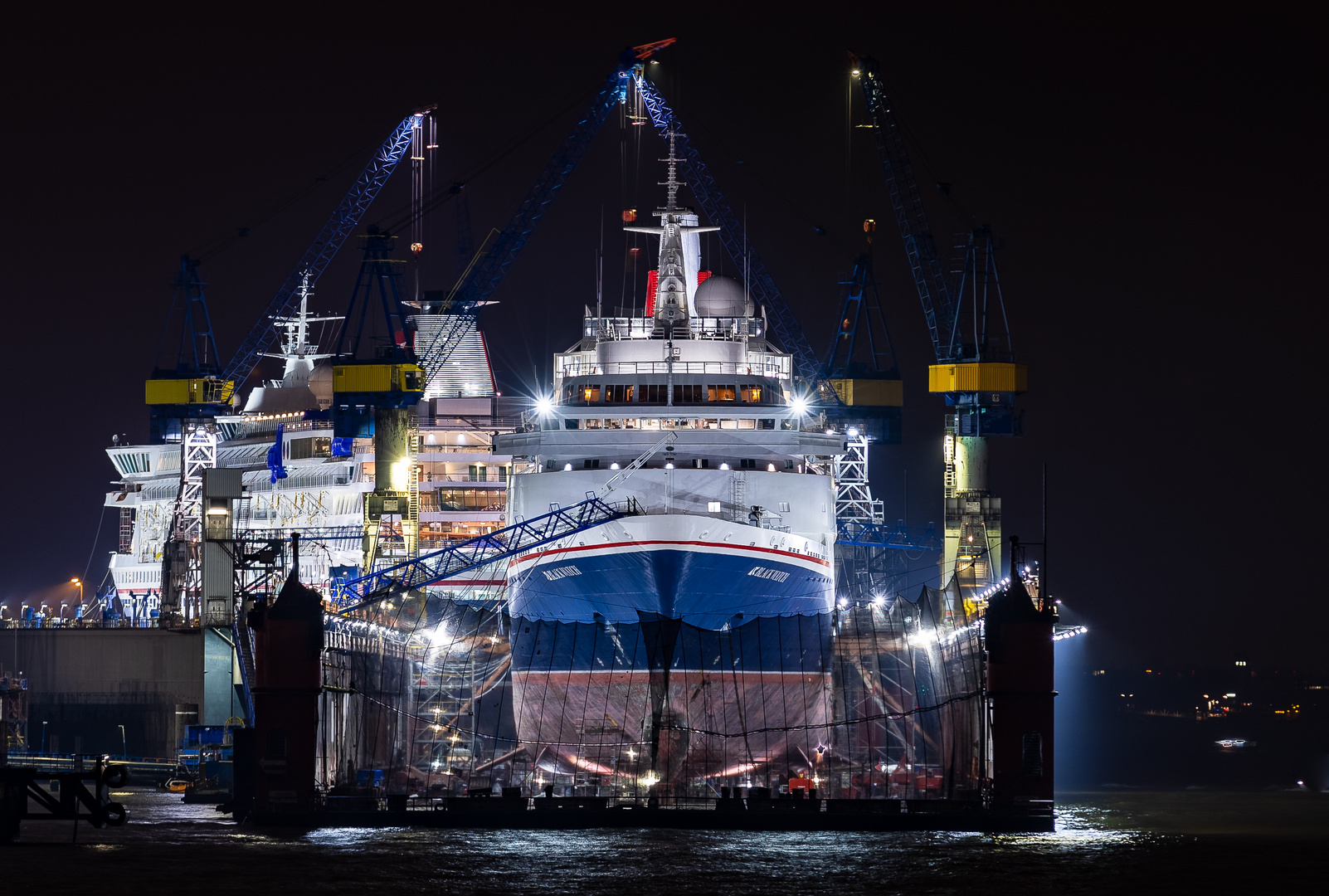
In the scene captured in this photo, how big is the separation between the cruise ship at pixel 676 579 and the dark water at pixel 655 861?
7.91m

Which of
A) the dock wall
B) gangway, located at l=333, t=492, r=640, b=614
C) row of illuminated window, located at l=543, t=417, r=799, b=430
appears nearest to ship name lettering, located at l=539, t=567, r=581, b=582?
gangway, located at l=333, t=492, r=640, b=614

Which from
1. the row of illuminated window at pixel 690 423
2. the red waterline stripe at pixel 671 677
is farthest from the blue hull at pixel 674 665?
the row of illuminated window at pixel 690 423

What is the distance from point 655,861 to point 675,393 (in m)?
31.4

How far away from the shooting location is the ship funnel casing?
96125mm

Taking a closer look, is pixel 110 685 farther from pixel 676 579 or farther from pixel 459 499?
pixel 676 579

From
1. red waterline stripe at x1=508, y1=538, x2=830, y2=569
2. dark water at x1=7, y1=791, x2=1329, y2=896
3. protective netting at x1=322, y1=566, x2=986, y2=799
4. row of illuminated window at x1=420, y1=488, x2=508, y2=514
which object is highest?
row of illuminated window at x1=420, y1=488, x2=508, y2=514

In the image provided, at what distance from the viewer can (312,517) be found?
5477 inches

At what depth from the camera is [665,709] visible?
74562mm

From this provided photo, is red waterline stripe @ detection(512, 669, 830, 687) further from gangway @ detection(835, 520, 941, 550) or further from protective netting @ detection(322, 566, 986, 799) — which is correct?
gangway @ detection(835, 520, 941, 550)

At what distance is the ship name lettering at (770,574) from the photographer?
7850 cm

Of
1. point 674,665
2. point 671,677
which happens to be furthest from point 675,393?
point 671,677

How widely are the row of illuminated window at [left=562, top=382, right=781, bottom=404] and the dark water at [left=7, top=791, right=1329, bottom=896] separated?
24.5 metres

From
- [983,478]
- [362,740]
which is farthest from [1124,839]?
[983,478]

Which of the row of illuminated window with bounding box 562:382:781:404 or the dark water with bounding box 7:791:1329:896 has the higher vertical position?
the row of illuminated window with bounding box 562:382:781:404
